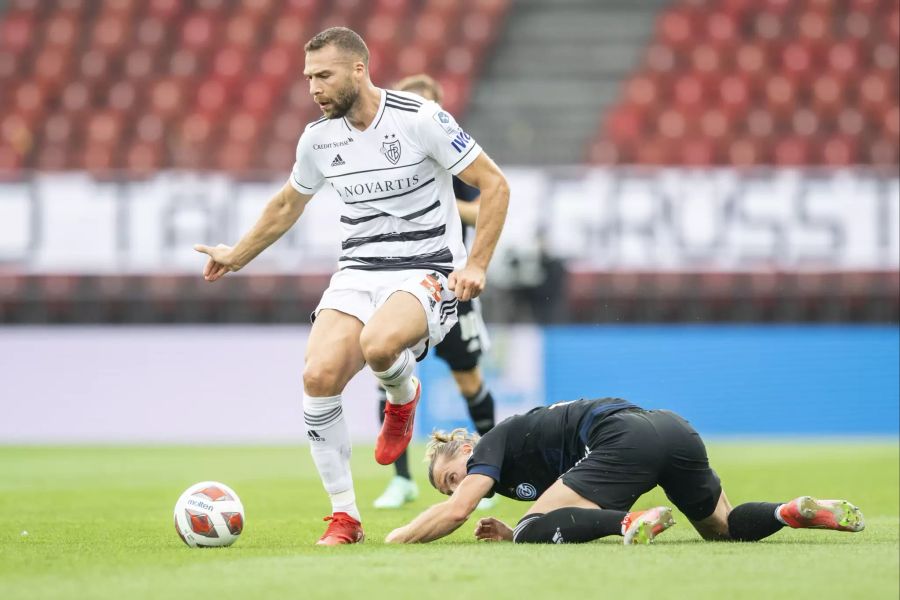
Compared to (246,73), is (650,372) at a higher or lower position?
lower

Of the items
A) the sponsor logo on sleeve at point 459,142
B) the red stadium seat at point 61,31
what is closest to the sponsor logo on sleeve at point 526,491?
the sponsor logo on sleeve at point 459,142

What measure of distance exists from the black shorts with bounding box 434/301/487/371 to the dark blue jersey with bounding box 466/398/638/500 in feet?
8.06

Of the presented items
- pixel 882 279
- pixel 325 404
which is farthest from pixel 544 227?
pixel 325 404

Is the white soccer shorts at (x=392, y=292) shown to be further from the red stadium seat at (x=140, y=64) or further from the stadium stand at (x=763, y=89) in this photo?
the red stadium seat at (x=140, y=64)

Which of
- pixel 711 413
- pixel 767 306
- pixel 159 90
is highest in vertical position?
pixel 159 90

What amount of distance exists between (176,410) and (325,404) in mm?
8830

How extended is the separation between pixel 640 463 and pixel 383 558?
3.88 feet

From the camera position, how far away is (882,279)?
15133 millimetres

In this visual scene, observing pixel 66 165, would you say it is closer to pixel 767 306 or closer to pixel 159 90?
pixel 159 90

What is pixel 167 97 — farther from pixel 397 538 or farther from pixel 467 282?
pixel 397 538

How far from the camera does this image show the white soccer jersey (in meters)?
6.54

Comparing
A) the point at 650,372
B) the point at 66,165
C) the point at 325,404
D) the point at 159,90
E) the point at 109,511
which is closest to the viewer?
the point at 325,404

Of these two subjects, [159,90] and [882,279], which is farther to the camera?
[159,90]

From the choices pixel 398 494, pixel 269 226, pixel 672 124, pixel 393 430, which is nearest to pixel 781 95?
pixel 672 124
